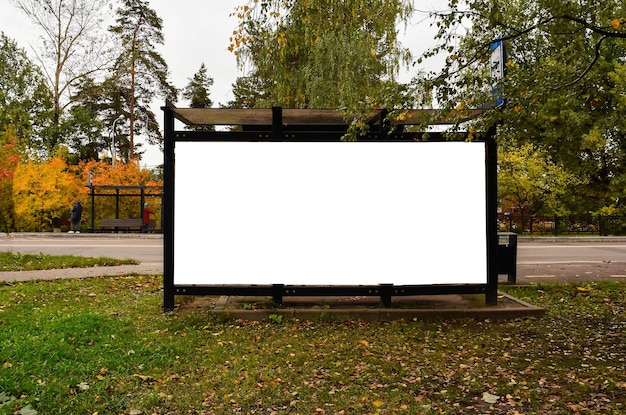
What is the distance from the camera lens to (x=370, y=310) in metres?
7.05

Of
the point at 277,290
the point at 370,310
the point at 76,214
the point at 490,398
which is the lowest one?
the point at 490,398

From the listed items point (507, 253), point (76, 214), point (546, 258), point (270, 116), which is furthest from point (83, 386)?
point (76, 214)

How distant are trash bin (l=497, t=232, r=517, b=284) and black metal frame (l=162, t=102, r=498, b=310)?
98.6 inches

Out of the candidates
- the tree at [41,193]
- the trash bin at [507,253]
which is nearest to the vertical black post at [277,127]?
the trash bin at [507,253]

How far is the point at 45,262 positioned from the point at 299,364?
9734 mm

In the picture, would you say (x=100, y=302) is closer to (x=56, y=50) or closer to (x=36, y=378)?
(x=36, y=378)

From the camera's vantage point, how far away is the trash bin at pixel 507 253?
949cm

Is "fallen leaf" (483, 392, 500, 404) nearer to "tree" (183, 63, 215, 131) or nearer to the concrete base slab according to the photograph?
the concrete base slab

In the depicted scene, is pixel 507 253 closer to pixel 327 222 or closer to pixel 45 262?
pixel 327 222

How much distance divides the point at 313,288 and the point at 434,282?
175 cm

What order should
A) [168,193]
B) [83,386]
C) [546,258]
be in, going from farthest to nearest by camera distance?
[546,258] < [168,193] < [83,386]

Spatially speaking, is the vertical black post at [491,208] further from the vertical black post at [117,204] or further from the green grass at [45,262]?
the vertical black post at [117,204]

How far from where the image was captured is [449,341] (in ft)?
19.6

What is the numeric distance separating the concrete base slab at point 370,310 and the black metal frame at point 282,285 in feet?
0.80
